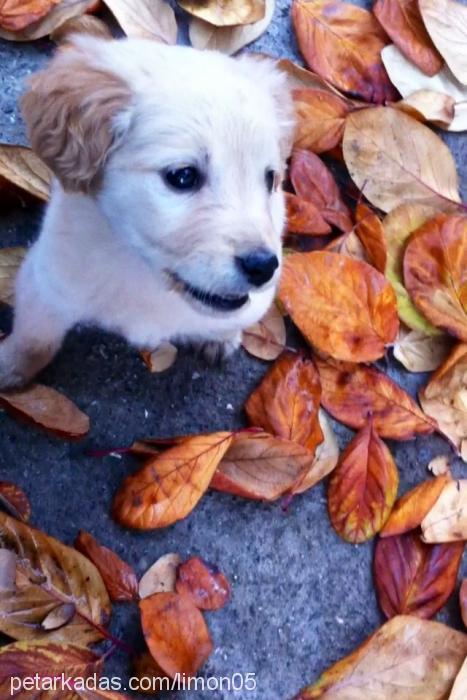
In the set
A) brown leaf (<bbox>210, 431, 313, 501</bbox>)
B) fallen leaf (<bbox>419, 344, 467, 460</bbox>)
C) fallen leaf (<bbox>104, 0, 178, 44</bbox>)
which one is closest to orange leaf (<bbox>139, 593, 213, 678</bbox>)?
brown leaf (<bbox>210, 431, 313, 501</bbox>)

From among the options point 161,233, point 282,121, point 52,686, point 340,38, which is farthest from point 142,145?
point 340,38

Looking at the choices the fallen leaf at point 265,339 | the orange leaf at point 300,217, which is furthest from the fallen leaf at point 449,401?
the orange leaf at point 300,217

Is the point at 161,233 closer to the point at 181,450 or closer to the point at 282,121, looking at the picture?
the point at 282,121

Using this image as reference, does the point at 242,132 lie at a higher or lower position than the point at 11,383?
higher

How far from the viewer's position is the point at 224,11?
266 centimetres

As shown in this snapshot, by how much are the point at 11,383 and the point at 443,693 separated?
1.25 m

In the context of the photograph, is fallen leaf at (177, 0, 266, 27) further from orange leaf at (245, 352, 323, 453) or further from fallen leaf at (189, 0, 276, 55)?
orange leaf at (245, 352, 323, 453)

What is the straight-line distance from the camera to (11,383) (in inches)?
87.7

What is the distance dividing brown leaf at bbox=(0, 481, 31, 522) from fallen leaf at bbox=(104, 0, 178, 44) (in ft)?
4.23

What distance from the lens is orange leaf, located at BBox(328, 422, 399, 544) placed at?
2.31 meters

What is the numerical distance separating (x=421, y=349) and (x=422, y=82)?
0.85 meters

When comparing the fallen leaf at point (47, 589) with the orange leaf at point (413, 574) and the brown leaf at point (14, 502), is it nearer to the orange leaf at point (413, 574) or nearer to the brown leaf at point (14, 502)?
the brown leaf at point (14, 502)

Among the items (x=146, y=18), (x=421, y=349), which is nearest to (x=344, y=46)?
(x=146, y=18)

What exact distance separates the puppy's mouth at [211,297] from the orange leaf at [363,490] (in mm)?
617
